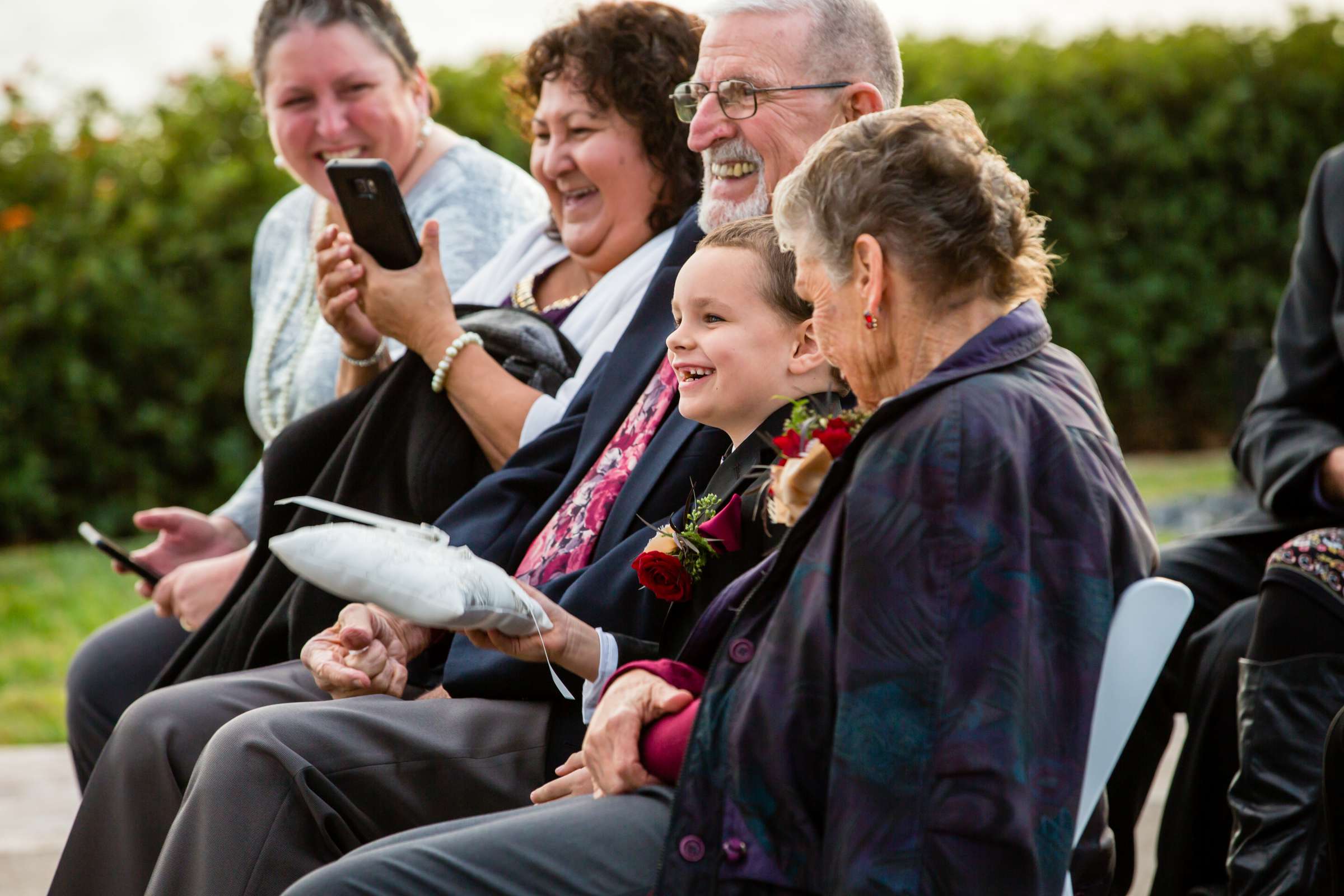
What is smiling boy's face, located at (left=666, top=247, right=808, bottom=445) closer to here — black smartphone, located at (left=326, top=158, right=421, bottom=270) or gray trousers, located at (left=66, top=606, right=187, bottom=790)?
black smartphone, located at (left=326, top=158, right=421, bottom=270)

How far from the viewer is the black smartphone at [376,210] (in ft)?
10.1

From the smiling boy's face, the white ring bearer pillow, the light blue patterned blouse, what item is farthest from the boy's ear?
the light blue patterned blouse

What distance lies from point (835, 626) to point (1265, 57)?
30.2 ft

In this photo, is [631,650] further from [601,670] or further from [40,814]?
[40,814]

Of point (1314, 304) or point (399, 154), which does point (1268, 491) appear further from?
point (399, 154)

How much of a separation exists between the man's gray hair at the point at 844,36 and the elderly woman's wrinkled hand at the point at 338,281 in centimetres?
99

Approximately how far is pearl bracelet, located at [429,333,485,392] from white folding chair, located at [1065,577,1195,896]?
161cm

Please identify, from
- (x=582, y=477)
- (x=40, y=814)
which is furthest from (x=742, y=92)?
(x=40, y=814)

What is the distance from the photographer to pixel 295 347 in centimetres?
392

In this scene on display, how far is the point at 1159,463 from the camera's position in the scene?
9836mm

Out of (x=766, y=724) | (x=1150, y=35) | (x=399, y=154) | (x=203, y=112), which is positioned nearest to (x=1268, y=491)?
(x=766, y=724)

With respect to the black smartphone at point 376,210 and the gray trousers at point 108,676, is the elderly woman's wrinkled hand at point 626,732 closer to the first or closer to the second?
the black smartphone at point 376,210

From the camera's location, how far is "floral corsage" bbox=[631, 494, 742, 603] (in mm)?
2211

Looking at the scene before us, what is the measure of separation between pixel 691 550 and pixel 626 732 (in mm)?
379
